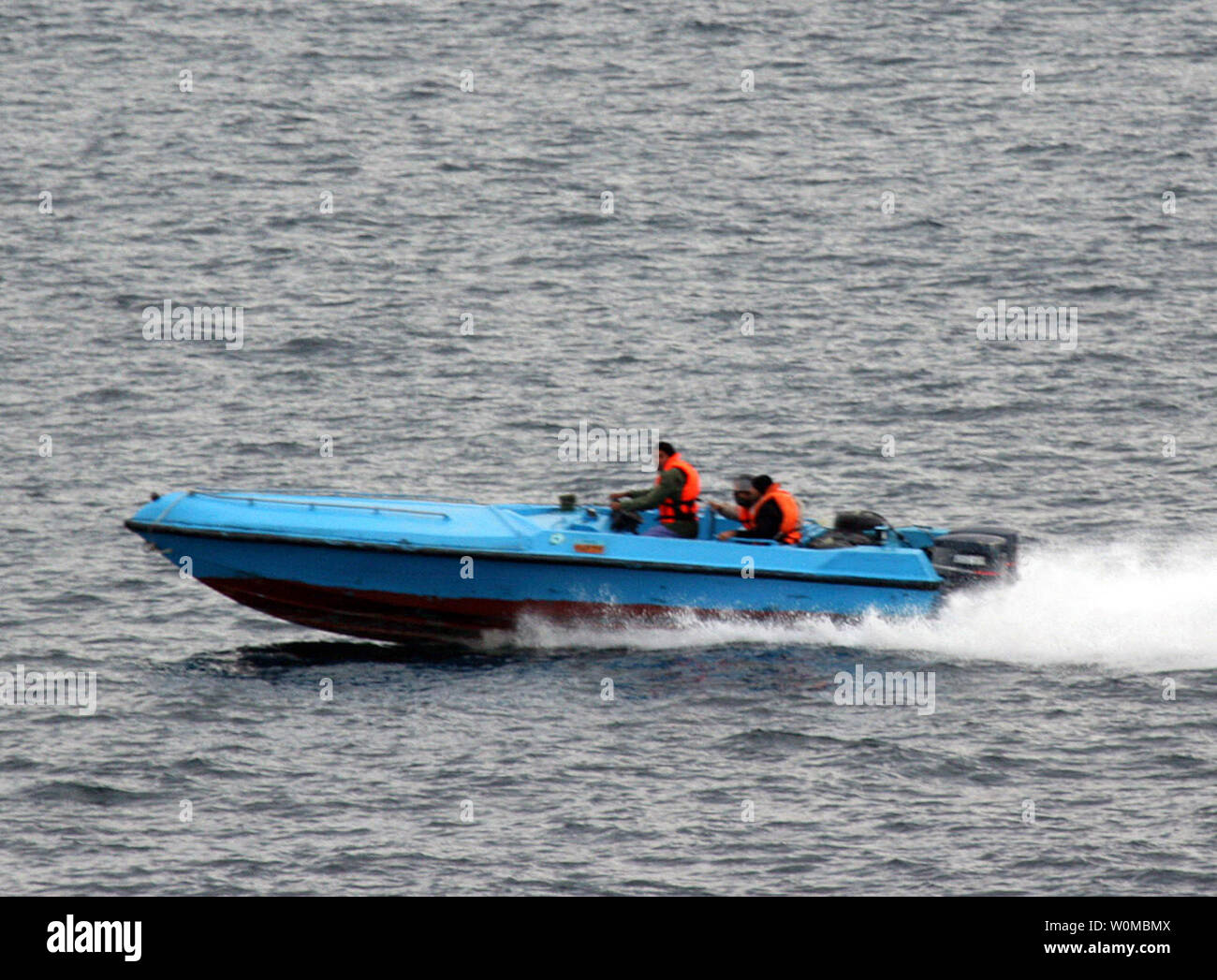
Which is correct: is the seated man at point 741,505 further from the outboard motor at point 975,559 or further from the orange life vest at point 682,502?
the outboard motor at point 975,559

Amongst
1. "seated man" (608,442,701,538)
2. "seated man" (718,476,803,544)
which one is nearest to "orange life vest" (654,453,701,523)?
"seated man" (608,442,701,538)

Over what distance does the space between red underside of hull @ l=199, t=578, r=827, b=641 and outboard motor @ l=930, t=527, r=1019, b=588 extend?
1.84 m

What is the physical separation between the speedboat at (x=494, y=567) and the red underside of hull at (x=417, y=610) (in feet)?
0.06

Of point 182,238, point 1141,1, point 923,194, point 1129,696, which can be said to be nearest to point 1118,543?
point 1129,696

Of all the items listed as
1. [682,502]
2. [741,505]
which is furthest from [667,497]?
[741,505]

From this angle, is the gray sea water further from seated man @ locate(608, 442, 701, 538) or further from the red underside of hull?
seated man @ locate(608, 442, 701, 538)

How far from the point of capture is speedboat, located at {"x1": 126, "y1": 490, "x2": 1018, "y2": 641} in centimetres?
2020

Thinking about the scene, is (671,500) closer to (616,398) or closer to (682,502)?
(682,502)

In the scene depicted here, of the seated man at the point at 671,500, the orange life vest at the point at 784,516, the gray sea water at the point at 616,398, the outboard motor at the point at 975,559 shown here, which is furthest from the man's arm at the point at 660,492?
the outboard motor at the point at 975,559

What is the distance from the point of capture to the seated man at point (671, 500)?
68.4ft

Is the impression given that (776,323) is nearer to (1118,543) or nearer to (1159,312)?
(1159,312)

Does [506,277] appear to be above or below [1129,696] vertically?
above

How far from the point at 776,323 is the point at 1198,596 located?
13.8 metres
